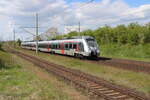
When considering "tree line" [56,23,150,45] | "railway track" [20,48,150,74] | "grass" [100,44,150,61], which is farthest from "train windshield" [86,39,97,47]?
"tree line" [56,23,150,45]

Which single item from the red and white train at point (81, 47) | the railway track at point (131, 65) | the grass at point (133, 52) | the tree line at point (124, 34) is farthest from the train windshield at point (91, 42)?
the tree line at point (124, 34)

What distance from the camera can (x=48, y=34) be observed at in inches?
3691

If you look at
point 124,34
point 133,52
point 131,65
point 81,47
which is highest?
point 124,34

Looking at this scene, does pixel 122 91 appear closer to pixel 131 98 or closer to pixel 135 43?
pixel 131 98

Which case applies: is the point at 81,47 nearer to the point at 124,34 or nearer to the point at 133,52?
the point at 133,52

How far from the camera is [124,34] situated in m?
44.3

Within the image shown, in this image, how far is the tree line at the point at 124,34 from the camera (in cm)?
4041

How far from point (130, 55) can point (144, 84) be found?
24096 millimetres

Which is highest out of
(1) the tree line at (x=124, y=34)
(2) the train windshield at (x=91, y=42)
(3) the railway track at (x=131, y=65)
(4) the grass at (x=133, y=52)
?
(1) the tree line at (x=124, y=34)

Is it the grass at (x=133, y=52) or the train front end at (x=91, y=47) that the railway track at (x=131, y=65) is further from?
the grass at (x=133, y=52)

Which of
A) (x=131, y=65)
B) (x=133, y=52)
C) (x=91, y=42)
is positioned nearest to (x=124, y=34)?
(x=133, y=52)

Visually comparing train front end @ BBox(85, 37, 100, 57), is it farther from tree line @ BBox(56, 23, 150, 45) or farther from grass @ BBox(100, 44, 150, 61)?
tree line @ BBox(56, 23, 150, 45)

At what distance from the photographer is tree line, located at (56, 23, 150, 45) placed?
1591 inches

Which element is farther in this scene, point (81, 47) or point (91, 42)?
point (81, 47)
